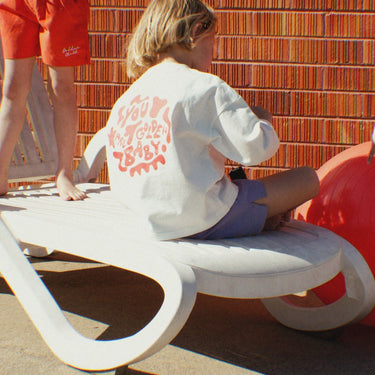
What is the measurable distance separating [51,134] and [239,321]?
5.22ft

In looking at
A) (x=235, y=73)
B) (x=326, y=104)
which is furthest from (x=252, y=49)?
(x=326, y=104)

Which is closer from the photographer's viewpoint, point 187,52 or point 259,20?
point 187,52

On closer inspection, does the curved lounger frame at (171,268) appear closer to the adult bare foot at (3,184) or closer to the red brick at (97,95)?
the adult bare foot at (3,184)

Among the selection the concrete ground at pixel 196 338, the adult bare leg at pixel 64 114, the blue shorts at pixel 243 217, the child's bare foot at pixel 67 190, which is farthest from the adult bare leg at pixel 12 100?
the blue shorts at pixel 243 217

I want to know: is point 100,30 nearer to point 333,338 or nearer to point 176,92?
point 176,92

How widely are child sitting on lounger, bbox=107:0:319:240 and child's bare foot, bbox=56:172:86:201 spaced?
0.70 metres

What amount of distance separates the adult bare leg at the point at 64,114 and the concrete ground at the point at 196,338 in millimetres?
552

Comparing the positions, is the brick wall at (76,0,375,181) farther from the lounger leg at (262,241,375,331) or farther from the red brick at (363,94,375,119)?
the lounger leg at (262,241,375,331)

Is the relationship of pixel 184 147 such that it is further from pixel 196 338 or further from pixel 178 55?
pixel 196 338

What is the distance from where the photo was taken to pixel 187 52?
73.2 inches

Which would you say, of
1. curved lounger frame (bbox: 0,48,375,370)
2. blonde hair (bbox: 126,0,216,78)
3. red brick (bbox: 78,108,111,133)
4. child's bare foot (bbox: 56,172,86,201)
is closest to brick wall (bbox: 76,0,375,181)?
red brick (bbox: 78,108,111,133)

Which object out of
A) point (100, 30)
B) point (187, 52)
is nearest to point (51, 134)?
point (100, 30)

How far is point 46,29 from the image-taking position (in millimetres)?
2566

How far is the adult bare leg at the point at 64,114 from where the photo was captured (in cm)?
270
